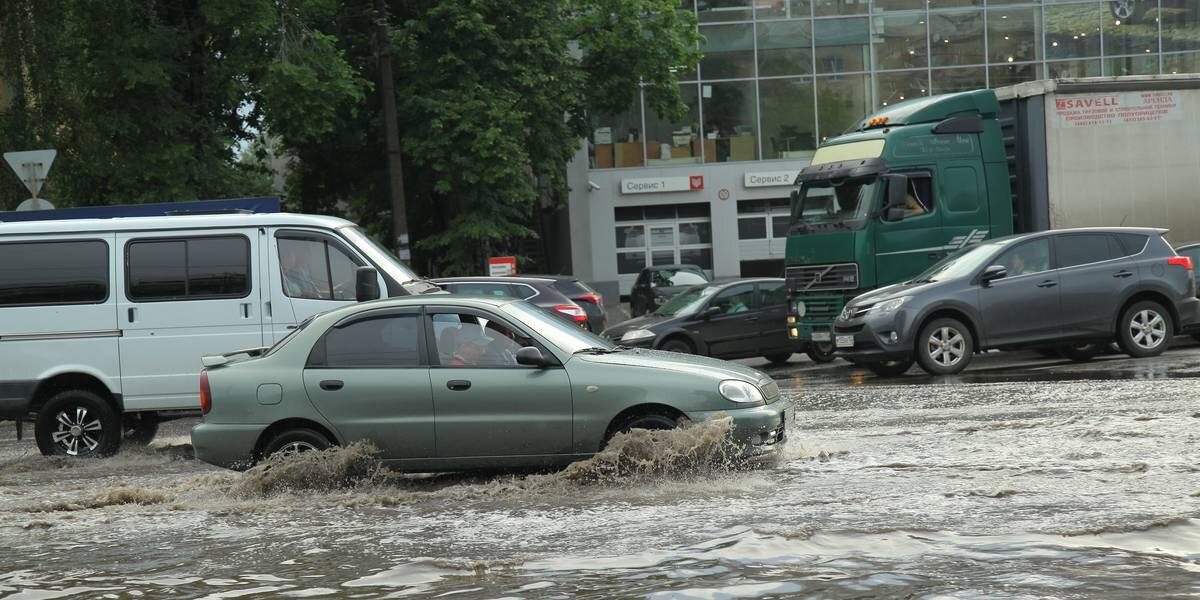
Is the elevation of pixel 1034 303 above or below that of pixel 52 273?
below

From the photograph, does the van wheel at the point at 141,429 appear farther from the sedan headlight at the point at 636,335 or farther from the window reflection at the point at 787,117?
the window reflection at the point at 787,117

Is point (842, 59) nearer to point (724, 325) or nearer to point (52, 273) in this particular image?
point (724, 325)

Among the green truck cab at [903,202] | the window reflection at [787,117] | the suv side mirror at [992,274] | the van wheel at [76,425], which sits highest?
the window reflection at [787,117]

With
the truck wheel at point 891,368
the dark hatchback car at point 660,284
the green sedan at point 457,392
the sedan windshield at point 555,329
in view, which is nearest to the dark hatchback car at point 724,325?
the truck wheel at point 891,368

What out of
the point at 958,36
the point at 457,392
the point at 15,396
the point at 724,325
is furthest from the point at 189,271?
the point at 958,36

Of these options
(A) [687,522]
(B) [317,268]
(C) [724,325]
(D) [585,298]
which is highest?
(B) [317,268]

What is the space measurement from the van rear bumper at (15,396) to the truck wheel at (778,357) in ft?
36.9

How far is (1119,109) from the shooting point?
18.4 meters

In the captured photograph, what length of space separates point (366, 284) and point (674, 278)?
20444 mm

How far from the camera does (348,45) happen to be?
31266 millimetres

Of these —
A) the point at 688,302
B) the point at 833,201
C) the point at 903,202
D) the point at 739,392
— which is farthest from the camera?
the point at 688,302

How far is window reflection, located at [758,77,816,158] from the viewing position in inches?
1639

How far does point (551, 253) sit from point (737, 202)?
7.05 m

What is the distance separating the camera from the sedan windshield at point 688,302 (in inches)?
787
